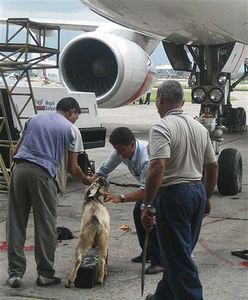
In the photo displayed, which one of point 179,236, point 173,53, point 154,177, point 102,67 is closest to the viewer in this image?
point 154,177

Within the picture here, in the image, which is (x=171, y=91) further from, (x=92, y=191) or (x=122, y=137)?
(x=92, y=191)

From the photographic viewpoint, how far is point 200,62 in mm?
8680

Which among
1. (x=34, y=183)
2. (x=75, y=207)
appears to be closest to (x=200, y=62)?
(x=75, y=207)

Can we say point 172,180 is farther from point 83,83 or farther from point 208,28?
point 83,83

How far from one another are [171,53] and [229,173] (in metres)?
2.79

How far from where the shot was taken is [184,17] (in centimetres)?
698

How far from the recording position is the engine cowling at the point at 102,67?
10016mm

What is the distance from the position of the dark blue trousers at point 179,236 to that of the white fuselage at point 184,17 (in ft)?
12.6

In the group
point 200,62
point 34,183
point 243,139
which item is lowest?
point 243,139

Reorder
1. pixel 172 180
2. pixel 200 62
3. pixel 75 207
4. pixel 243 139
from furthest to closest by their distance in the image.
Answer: pixel 243 139, pixel 200 62, pixel 75 207, pixel 172 180

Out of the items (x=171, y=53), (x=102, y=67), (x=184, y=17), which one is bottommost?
(x=102, y=67)

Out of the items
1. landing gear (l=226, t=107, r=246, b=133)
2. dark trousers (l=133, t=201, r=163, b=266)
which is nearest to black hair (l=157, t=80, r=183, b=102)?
dark trousers (l=133, t=201, r=163, b=266)

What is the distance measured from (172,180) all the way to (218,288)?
106 cm

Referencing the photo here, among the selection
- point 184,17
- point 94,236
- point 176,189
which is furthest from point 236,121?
point 176,189
